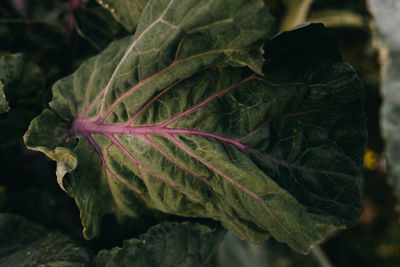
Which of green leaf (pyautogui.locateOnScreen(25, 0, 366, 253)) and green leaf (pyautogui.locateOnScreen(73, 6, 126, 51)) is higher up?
green leaf (pyautogui.locateOnScreen(73, 6, 126, 51))

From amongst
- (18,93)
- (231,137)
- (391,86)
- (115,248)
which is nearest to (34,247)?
(115,248)

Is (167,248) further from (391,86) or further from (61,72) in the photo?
(391,86)

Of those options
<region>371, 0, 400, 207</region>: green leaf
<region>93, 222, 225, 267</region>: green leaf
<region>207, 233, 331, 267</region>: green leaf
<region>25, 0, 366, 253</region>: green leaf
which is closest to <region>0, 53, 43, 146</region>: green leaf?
<region>25, 0, 366, 253</region>: green leaf

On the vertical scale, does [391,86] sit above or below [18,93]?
below

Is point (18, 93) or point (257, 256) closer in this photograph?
point (18, 93)

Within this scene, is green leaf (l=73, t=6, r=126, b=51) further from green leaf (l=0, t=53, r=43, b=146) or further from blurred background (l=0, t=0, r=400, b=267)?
green leaf (l=0, t=53, r=43, b=146)

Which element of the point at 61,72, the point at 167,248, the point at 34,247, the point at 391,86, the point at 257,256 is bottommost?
the point at 257,256

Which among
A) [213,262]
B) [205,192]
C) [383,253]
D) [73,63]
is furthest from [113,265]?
[383,253]
